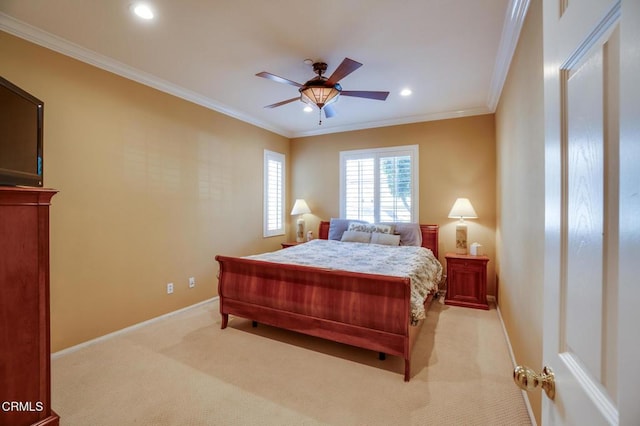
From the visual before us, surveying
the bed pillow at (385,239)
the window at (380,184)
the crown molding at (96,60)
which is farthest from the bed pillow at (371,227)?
the crown molding at (96,60)

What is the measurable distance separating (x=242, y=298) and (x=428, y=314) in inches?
90.6

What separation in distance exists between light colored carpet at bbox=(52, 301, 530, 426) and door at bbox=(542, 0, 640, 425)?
1.45 m

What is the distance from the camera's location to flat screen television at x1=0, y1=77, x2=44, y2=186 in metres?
1.52

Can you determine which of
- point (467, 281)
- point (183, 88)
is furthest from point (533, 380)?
point (183, 88)

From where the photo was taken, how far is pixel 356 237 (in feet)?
14.8

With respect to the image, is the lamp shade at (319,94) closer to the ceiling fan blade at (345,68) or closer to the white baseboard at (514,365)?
the ceiling fan blade at (345,68)

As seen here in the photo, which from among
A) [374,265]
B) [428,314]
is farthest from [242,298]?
[428,314]

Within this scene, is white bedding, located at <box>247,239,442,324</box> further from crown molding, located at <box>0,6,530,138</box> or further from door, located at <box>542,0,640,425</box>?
crown molding, located at <box>0,6,530,138</box>

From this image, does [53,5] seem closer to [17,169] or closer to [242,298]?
[17,169]

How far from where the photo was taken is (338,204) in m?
5.25

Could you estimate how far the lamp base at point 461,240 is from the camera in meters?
4.08

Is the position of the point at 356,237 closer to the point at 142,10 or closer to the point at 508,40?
the point at 508,40

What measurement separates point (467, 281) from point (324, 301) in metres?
2.35

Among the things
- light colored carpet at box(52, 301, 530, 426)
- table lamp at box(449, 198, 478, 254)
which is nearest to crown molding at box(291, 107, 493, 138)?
table lamp at box(449, 198, 478, 254)
